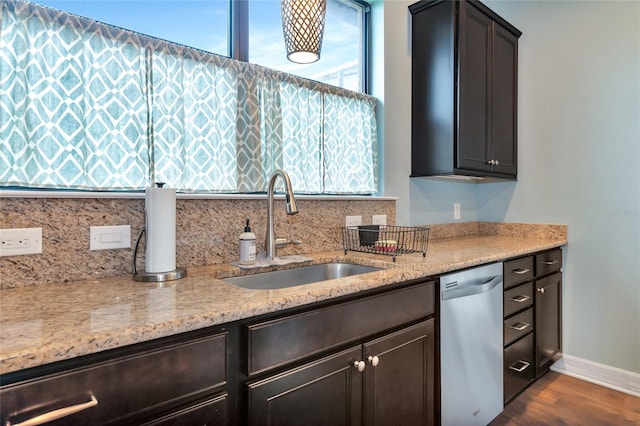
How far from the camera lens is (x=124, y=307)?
36.1 inches

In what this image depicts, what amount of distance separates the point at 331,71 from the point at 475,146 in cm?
107

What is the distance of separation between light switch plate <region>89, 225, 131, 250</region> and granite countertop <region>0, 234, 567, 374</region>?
119 mm

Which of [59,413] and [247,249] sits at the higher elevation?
[247,249]

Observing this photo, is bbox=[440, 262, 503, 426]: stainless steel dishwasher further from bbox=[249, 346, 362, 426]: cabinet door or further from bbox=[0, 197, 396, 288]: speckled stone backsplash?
bbox=[0, 197, 396, 288]: speckled stone backsplash

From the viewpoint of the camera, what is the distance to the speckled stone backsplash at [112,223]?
1145 mm

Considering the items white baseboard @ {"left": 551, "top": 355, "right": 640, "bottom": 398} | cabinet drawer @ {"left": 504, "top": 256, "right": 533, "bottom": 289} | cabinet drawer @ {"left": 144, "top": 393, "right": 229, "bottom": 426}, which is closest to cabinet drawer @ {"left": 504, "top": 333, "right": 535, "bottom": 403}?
cabinet drawer @ {"left": 504, "top": 256, "right": 533, "bottom": 289}

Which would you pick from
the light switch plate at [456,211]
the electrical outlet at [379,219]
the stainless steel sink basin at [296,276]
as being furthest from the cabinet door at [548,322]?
the stainless steel sink basin at [296,276]

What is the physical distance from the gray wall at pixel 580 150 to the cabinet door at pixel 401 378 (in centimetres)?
114

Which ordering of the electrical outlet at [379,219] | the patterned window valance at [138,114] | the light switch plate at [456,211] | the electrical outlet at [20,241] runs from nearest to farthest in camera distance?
the electrical outlet at [20,241], the patterned window valance at [138,114], the electrical outlet at [379,219], the light switch plate at [456,211]

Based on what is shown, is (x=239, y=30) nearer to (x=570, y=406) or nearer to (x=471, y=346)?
(x=471, y=346)

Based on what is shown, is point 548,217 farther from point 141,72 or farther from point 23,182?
point 23,182

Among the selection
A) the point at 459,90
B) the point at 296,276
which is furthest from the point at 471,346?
the point at 459,90

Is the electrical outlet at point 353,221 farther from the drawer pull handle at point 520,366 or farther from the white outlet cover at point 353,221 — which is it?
the drawer pull handle at point 520,366

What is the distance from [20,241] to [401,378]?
53.5 inches
